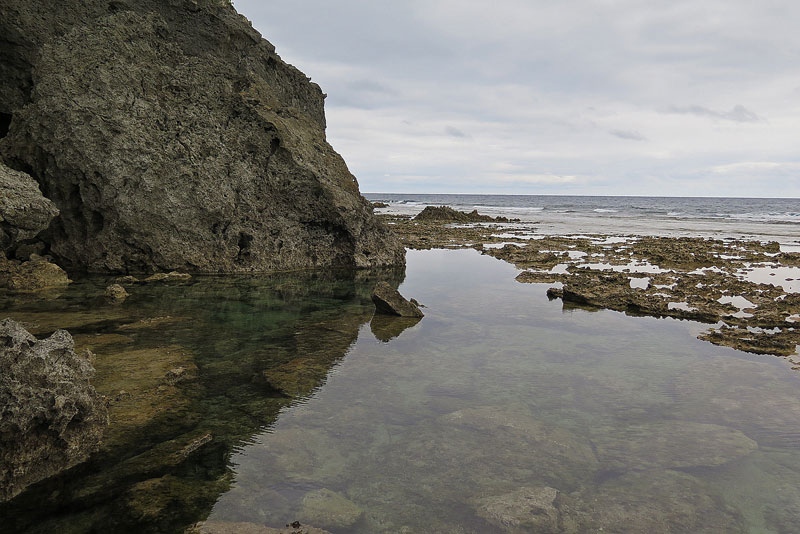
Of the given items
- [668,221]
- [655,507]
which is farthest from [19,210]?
[668,221]

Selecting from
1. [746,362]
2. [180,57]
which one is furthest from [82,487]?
[180,57]

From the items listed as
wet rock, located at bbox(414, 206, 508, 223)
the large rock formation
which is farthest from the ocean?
the large rock formation

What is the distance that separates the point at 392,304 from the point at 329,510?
7059 millimetres

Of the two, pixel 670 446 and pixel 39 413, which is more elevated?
pixel 39 413

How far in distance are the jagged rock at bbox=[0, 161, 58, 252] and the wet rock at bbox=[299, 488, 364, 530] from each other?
25.1ft

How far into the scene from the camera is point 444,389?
679 centimetres

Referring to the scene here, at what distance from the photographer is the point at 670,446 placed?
5.27 m

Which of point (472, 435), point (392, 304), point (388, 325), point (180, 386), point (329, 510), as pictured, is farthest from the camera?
point (392, 304)

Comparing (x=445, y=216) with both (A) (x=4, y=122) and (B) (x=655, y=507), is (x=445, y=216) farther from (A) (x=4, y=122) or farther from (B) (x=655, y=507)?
(B) (x=655, y=507)

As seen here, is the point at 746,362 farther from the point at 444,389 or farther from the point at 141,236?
the point at 141,236

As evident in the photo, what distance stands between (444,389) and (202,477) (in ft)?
10.9

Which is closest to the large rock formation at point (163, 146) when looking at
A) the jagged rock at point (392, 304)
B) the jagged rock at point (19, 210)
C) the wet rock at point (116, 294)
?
the wet rock at point (116, 294)

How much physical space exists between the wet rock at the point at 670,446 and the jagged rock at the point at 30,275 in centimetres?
1264

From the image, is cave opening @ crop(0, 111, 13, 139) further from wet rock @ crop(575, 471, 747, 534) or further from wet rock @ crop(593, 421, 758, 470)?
wet rock @ crop(575, 471, 747, 534)
